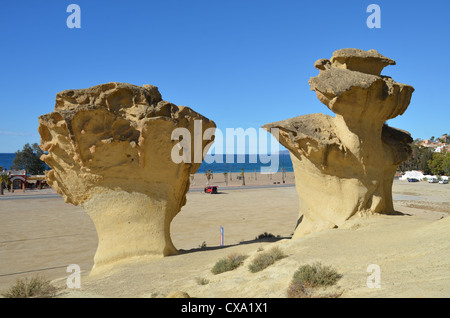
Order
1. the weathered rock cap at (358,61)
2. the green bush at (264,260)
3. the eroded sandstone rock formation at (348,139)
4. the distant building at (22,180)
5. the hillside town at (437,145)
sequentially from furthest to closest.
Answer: the hillside town at (437,145) < the distant building at (22,180) < the weathered rock cap at (358,61) < the eroded sandstone rock formation at (348,139) < the green bush at (264,260)

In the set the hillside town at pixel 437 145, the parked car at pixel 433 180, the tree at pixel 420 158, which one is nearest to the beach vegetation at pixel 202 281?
the parked car at pixel 433 180

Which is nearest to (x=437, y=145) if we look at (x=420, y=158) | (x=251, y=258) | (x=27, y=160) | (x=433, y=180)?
(x=420, y=158)

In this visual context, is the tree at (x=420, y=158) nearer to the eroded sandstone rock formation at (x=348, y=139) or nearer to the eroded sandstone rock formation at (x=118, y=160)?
the eroded sandstone rock formation at (x=348, y=139)

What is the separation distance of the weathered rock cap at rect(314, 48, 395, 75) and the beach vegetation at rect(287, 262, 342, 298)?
6758 millimetres

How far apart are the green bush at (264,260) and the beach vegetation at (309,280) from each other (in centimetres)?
124

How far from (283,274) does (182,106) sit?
5748 millimetres

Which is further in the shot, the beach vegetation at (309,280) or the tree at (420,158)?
the tree at (420,158)

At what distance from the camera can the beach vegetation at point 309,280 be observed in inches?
198

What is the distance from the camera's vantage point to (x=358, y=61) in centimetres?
1042

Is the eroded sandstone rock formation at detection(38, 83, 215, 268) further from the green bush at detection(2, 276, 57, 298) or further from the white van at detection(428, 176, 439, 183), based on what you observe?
the white van at detection(428, 176, 439, 183)

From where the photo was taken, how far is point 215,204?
28375 mm

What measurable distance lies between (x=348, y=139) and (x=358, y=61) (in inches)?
94.0

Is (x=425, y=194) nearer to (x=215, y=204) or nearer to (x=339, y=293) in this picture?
(x=215, y=204)
